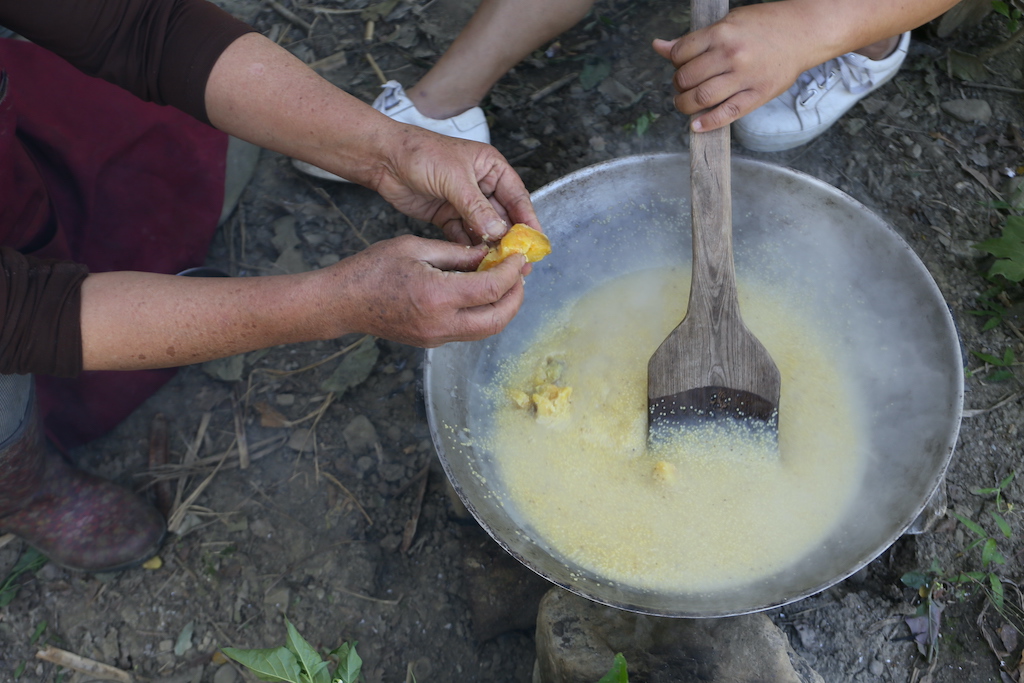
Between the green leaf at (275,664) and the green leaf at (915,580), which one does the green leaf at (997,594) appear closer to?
the green leaf at (915,580)

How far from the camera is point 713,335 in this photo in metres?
1.63

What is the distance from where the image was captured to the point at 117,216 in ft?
6.77

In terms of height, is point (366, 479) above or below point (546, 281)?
below

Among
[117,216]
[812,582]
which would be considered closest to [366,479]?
[117,216]

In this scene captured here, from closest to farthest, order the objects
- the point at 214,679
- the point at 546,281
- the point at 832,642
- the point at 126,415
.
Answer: the point at 832,642
the point at 214,679
the point at 546,281
the point at 126,415

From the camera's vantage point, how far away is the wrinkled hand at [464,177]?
4.88 feet

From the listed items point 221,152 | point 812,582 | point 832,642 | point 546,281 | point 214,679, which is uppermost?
point 221,152

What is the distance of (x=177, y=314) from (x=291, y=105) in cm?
57

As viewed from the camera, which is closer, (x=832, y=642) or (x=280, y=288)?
(x=280, y=288)

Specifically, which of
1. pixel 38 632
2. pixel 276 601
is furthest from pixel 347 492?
pixel 38 632

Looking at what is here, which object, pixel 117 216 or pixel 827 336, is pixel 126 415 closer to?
pixel 117 216

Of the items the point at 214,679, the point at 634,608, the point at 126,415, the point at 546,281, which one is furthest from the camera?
the point at 126,415

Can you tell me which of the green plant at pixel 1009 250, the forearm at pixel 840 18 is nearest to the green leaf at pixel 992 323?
the green plant at pixel 1009 250

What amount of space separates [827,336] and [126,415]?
2041mm
